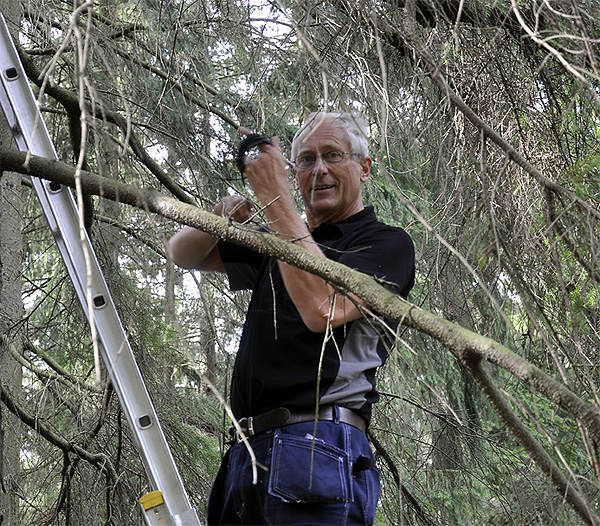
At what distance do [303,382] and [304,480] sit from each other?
0.23 m

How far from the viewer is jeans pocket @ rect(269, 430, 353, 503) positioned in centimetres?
186

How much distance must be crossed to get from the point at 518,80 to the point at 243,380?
1101mm

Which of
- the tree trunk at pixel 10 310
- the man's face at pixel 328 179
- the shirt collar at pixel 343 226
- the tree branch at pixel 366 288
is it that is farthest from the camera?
the tree trunk at pixel 10 310

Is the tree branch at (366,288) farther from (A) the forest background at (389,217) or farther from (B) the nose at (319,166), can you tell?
(B) the nose at (319,166)

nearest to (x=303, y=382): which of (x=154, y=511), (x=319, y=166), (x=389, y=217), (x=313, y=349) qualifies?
(x=313, y=349)

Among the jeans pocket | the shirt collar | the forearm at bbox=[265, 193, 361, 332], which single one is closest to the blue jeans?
the jeans pocket

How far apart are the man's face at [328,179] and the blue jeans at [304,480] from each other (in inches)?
26.9

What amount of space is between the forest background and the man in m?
0.13

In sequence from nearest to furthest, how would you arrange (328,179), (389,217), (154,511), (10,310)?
(154,511) < (328,179) < (10,310) < (389,217)

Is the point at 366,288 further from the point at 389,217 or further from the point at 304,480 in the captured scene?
the point at 389,217

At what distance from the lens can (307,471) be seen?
188cm

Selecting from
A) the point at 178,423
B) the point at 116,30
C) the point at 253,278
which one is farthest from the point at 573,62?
the point at 116,30

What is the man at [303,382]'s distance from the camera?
1.85m

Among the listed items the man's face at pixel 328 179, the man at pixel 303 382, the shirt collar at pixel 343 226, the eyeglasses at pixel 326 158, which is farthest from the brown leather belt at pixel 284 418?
the eyeglasses at pixel 326 158
